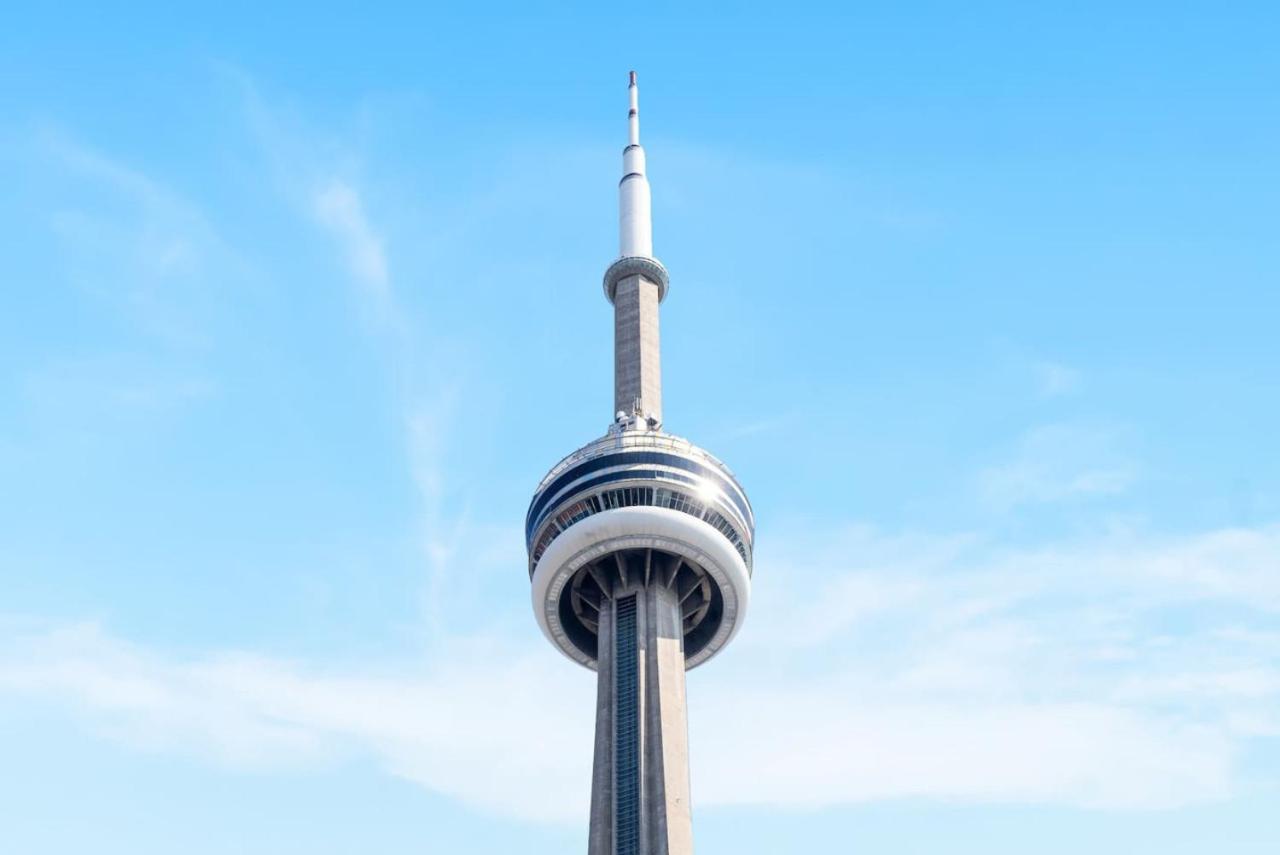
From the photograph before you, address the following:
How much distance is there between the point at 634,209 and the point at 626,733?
2135 inches

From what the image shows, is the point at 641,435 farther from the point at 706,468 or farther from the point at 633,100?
the point at 633,100

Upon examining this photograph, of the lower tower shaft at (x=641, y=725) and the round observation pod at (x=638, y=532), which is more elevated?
the round observation pod at (x=638, y=532)

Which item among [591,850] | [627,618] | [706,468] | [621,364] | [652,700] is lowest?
[591,850]

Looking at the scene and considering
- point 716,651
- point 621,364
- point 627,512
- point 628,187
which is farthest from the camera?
point 628,187

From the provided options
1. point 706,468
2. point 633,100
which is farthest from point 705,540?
point 633,100

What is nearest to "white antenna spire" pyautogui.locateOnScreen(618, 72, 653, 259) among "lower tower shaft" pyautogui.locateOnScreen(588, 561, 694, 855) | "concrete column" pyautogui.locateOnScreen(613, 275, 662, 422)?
"concrete column" pyautogui.locateOnScreen(613, 275, 662, 422)

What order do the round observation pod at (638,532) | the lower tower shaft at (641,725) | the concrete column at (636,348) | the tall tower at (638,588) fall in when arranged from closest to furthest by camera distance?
the lower tower shaft at (641,725) < the tall tower at (638,588) < the round observation pod at (638,532) < the concrete column at (636,348)

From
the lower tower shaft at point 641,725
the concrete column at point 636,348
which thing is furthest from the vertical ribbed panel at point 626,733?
the concrete column at point 636,348

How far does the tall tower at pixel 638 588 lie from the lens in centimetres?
10856

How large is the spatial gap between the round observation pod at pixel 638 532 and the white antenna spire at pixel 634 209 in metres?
25.0

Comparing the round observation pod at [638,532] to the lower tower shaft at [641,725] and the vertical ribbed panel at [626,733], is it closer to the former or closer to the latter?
the lower tower shaft at [641,725]

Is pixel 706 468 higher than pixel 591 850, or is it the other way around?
pixel 706 468

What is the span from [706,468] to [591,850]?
3097 centimetres

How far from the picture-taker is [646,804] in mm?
106562
